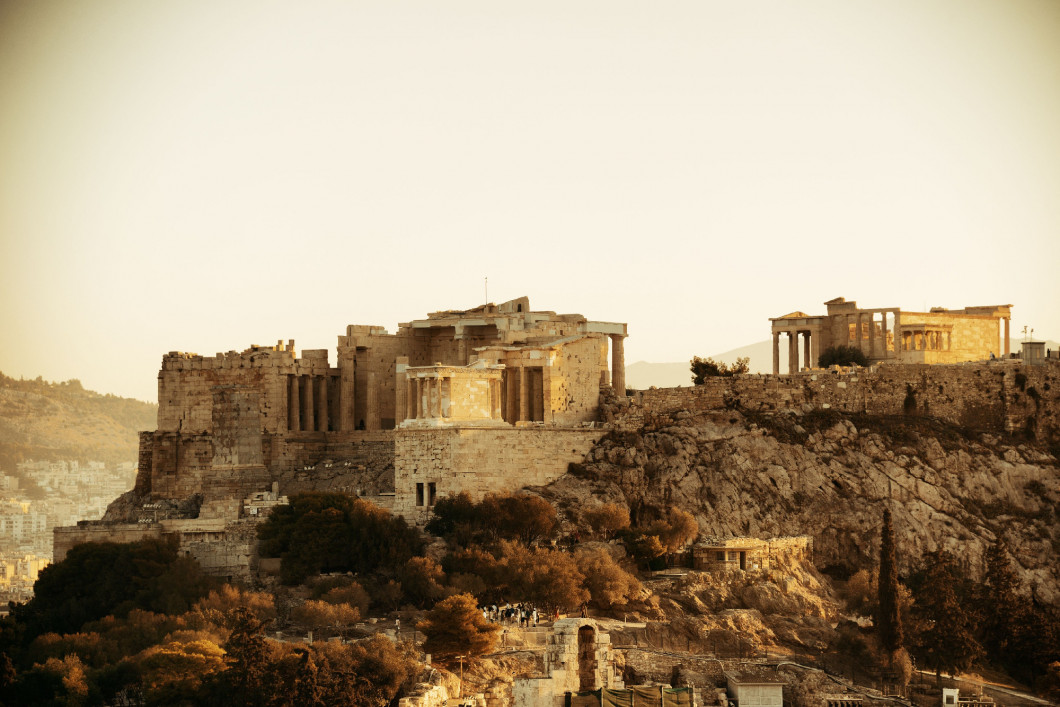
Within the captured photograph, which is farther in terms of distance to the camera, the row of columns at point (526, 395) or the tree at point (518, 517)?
the row of columns at point (526, 395)

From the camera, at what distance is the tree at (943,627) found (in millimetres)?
61594

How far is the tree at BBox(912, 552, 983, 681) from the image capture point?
61594 millimetres

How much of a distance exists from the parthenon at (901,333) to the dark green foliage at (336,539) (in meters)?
24.9

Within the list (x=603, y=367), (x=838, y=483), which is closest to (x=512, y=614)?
(x=603, y=367)

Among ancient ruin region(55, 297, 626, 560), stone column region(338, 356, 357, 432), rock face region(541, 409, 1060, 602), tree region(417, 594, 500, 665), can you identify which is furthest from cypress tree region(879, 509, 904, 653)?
stone column region(338, 356, 357, 432)

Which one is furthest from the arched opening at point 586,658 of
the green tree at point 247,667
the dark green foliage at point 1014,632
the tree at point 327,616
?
the dark green foliage at point 1014,632

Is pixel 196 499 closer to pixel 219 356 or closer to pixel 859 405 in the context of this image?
pixel 219 356

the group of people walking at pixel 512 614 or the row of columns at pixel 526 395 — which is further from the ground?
the row of columns at pixel 526 395

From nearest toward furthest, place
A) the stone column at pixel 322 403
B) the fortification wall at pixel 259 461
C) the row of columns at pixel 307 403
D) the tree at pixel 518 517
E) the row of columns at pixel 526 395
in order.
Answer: the tree at pixel 518 517 → the row of columns at pixel 526 395 → the fortification wall at pixel 259 461 → the row of columns at pixel 307 403 → the stone column at pixel 322 403

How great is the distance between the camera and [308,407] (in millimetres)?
78875

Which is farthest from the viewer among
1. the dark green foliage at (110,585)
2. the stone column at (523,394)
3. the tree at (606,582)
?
the stone column at (523,394)

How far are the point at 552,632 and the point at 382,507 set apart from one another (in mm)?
11795

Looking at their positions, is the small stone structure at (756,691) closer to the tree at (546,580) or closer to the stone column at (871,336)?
the tree at (546,580)

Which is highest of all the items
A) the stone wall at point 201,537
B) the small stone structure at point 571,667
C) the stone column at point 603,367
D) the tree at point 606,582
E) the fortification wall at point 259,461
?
the stone column at point 603,367
